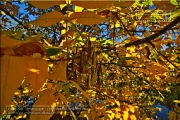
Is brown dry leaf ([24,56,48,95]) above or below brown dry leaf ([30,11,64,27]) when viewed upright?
below

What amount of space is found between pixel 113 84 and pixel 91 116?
4.62 feet

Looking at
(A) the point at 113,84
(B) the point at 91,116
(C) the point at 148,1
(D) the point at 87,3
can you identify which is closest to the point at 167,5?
(C) the point at 148,1

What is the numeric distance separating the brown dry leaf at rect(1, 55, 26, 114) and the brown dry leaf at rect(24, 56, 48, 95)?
35 millimetres

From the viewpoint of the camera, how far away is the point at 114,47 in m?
0.75

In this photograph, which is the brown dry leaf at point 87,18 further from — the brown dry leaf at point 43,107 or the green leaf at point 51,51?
the brown dry leaf at point 43,107

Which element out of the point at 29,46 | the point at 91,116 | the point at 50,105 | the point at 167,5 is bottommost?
the point at 91,116

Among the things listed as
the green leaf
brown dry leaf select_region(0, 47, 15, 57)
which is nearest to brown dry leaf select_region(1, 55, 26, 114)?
brown dry leaf select_region(0, 47, 15, 57)

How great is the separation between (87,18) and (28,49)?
135 millimetres

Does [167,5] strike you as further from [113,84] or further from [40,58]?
[113,84]

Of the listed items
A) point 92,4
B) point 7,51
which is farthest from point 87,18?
point 7,51

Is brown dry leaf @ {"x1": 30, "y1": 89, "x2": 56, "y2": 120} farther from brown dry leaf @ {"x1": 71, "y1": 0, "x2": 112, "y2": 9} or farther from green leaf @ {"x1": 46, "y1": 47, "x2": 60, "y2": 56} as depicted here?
brown dry leaf @ {"x1": 71, "y1": 0, "x2": 112, "y2": 9}

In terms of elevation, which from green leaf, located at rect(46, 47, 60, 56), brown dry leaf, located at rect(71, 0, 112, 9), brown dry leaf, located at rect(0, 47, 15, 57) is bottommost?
brown dry leaf, located at rect(0, 47, 15, 57)

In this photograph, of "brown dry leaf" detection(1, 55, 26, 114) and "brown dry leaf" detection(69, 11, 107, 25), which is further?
"brown dry leaf" detection(69, 11, 107, 25)

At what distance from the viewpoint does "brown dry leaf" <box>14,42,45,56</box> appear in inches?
13.6
